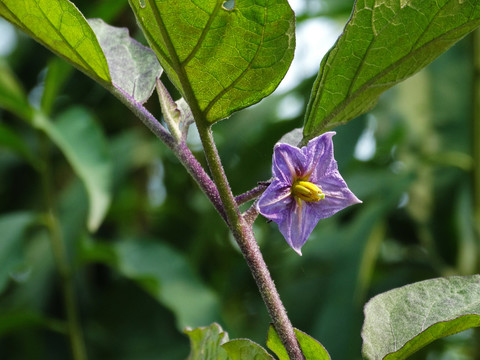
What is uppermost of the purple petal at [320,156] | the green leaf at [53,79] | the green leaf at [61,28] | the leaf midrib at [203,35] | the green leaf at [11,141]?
the green leaf at [53,79]

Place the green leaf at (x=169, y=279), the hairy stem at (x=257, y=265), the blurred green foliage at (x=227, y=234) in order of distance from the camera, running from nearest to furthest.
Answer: the hairy stem at (x=257, y=265) < the green leaf at (x=169, y=279) < the blurred green foliage at (x=227, y=234)

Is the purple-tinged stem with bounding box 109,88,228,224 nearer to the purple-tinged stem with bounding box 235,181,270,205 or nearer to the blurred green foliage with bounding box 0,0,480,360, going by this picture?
the purple-tinged stem with bounding box 235,181,270,205

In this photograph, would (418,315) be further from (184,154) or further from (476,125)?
(476,125)

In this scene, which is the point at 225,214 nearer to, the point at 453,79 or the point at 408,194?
the point at 408,194

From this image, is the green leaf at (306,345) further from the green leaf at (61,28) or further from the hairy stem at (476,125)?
the hairy stem at (476,125)

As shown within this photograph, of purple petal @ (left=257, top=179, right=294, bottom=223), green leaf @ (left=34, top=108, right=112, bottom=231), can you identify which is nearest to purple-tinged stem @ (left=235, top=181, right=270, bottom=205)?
purple petal @ (left=257, top=179, right=294, bottom=223)

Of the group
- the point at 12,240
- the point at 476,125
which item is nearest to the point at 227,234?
the point at 12,240

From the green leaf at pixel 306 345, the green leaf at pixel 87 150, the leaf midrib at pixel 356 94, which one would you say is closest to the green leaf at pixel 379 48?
the leaf midrib at pixel 356 94
